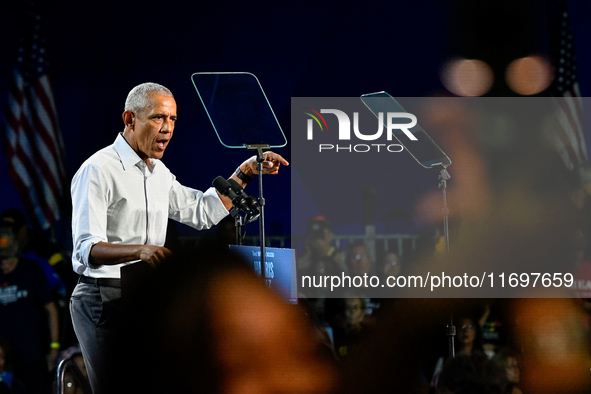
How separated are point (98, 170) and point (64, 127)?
292 cm

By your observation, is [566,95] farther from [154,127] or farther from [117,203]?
[117,203]

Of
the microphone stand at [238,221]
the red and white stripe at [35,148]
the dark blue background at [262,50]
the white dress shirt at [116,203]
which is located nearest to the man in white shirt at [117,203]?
the white dress shirt at [116,203]

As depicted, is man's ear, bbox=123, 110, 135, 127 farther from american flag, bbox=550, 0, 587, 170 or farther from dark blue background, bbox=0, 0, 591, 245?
american flag, bbox=550, 0, 587, 170

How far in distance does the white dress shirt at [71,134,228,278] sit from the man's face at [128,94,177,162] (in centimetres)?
4

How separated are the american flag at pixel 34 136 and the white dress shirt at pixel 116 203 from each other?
2.71 meters

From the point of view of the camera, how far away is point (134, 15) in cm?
452

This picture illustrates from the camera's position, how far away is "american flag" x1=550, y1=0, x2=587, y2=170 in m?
4.34

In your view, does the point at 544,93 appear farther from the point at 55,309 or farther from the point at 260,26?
the point at 55,309

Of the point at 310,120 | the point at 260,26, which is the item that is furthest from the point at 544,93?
the point at 260,26

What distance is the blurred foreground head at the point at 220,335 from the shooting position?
920 millimetres

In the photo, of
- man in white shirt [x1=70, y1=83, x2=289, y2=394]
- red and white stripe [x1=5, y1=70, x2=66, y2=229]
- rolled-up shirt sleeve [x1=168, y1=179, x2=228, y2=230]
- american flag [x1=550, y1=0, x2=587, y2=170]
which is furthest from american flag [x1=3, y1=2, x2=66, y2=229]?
american flag [x1=550, y1=0, x2=587, y2=170]

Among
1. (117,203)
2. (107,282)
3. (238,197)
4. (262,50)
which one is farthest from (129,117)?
(262,50)

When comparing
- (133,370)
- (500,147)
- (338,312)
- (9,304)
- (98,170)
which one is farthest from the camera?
(500,147)

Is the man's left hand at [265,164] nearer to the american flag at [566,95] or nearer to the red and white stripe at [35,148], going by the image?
the red and white stripe at [35,148]
